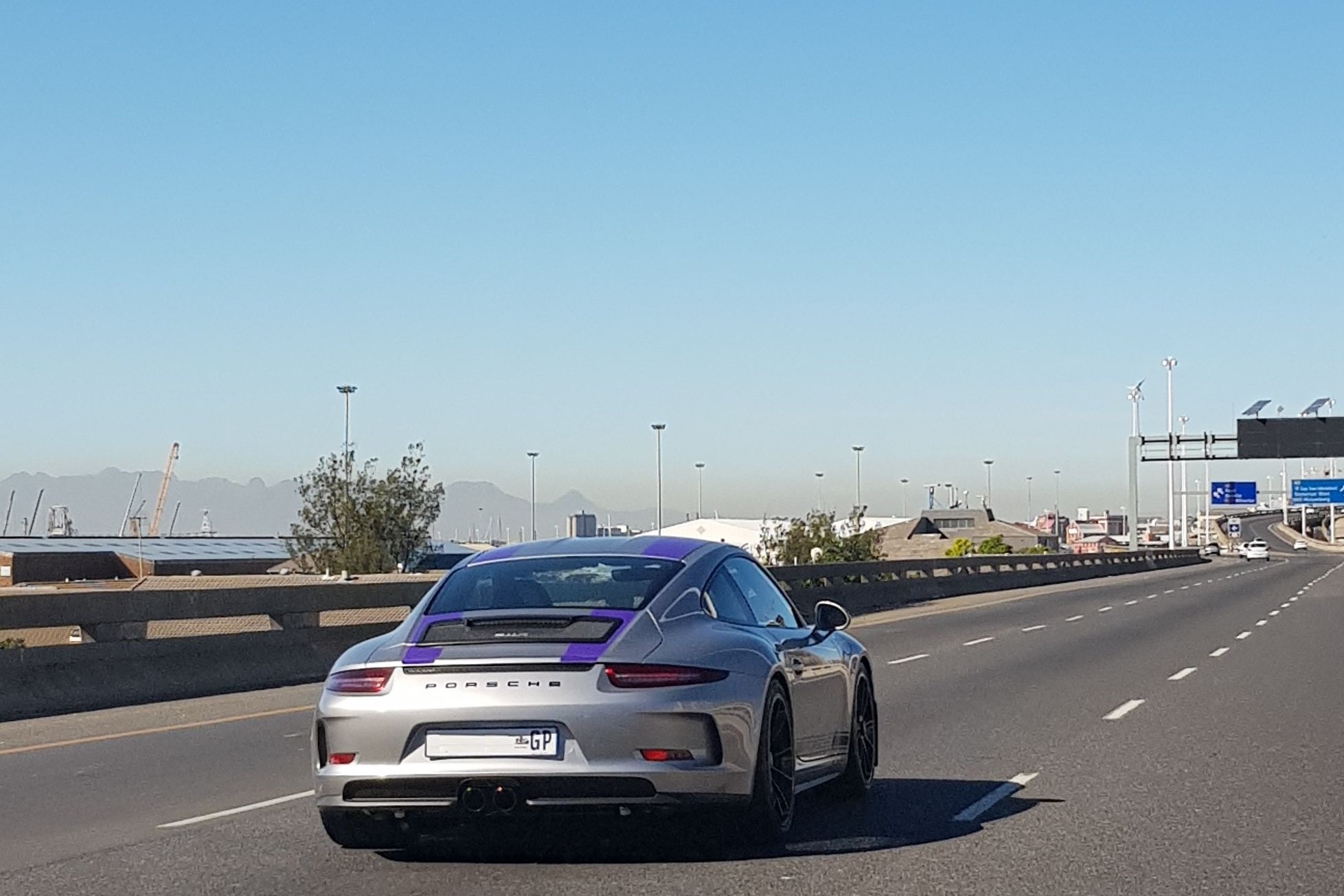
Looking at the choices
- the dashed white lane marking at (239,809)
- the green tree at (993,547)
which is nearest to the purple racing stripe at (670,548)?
the dashed white lane marking at (239,809)

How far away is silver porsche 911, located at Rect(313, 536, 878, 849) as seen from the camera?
26.3 ft

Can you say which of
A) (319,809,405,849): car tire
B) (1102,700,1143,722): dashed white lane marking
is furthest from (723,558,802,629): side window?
(1102,700,1143,722): dashed white lane marking

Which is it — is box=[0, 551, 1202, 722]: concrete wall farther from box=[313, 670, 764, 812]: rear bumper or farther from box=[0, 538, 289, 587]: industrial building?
box=[0, 538, 289, 587]: industrial building

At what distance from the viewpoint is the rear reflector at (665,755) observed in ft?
26.5

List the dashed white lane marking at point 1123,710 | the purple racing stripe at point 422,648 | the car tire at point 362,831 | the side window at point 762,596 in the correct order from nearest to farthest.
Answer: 1. the purple racing stripe at point 422,648
2. the car tire at point 362,831
3. the side window at point 762,596
4. the dashed white lane marking at point 1123,710

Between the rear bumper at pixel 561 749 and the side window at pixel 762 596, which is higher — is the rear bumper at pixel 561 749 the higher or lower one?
the lower one

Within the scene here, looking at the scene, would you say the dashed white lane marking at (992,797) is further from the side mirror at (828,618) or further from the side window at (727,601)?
the side window at (727,601)

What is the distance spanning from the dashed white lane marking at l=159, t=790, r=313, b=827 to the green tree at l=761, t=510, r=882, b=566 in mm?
47954

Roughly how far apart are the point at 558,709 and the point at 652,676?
17.8 inches

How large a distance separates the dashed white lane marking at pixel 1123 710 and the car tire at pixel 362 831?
8.36 metres

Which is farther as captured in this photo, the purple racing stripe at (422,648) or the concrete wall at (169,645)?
the concrete wall at (169,645)

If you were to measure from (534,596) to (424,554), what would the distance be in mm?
56975

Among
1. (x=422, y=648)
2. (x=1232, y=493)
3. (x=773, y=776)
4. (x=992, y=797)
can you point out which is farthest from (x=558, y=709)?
(x=1232, y=493)

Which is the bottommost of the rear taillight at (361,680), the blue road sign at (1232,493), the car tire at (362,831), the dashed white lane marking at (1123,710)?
the dashed white lane marking at (1123,710)
